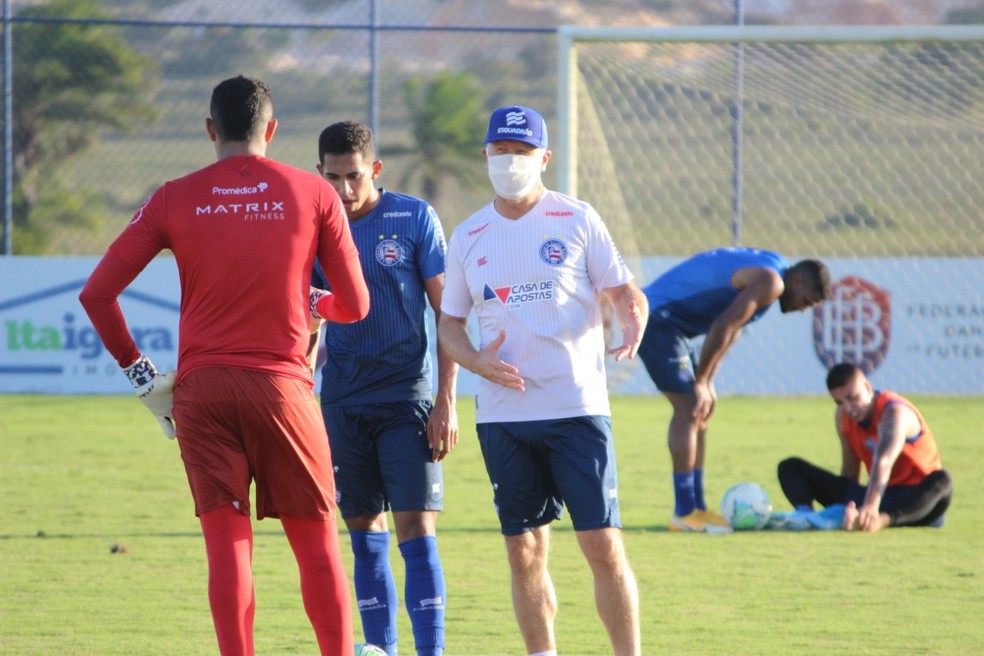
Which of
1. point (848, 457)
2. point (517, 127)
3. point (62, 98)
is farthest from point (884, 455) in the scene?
point (62, 98)

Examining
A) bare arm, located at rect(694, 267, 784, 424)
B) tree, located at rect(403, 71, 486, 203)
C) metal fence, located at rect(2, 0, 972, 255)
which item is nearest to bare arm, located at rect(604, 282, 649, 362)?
bare arm, located at rect(694, 267, 784, 424)

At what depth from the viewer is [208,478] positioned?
4.50m

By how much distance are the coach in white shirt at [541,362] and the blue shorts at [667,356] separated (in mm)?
3723

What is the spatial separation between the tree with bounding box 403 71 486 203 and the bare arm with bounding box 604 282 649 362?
22398 mm

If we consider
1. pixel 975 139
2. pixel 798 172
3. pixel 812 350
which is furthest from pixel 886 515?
pixel 798 172

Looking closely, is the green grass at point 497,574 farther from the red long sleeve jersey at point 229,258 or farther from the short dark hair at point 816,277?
the red long sleeve jersey at point 229,258

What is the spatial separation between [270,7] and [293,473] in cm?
3078

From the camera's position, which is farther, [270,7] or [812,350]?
[270,7]

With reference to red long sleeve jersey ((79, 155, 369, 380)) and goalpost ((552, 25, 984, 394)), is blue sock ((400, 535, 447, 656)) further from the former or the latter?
goalpost ((552, 25, 984, 394))

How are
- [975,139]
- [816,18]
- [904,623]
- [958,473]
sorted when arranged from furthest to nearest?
→ [816,18] < [975,139] < [958,473] < [904,623]

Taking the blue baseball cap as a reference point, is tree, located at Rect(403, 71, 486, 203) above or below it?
above

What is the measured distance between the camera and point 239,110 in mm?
4512

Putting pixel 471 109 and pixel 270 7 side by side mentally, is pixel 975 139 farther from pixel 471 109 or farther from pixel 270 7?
pixel 270 7

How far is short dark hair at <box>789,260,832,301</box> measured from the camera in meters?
8.69
